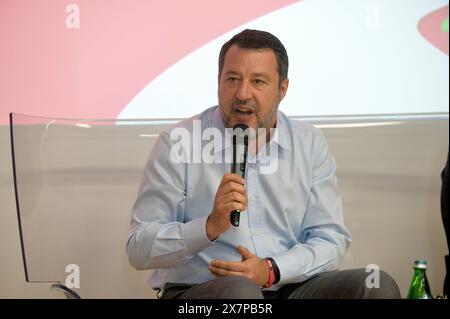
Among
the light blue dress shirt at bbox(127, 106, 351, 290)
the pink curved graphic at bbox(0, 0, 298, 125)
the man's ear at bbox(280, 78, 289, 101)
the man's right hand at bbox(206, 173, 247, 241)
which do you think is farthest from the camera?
the pink curved graphic at bbox(0, 0, 298, 125)

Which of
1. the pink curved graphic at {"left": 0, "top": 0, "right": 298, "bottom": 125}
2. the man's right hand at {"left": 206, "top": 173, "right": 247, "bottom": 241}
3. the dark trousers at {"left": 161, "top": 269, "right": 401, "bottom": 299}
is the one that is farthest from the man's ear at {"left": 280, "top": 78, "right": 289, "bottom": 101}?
the dark trousers at {"left": 161, "top": 269, "right": 401, "bottom": 299}

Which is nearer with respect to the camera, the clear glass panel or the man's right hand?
the man's right hand

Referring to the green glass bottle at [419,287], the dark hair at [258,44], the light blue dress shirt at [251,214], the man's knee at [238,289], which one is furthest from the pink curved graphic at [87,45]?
the green glass bottle at [419,287]

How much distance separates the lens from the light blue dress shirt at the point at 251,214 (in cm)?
198

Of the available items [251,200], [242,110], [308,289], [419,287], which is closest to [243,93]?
[242,110]

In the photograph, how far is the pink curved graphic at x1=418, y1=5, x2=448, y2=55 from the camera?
8.09 ft

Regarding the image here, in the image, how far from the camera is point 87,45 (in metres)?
2.37

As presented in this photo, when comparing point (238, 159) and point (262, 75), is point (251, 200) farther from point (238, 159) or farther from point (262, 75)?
point (262, 75)

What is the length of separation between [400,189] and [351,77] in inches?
14.8

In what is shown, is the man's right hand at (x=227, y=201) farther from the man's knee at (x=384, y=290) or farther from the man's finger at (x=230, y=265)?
the man's knee at (x=384, y=290)

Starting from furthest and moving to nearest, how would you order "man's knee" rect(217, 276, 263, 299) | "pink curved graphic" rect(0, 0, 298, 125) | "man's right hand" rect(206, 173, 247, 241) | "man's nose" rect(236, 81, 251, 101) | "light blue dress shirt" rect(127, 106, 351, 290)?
1. "pink curved graphic" rect(0, 0, 298, 125)
2. "man's nose" rect(236, 81, 251, 101)
3. "light blue dress shirt" rect(127, 106, 351, 290)
4. "man's right hand" rect(206, 173, 247, 241)
5. "man's knee" rect(217, 276, 263, 299)

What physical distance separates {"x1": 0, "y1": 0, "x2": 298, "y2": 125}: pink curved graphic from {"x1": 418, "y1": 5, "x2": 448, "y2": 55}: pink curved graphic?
48 centimetres

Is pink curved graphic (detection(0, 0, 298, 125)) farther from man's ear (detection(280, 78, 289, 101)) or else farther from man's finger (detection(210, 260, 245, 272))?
man's finger (detection(210, 260, 245, 272))

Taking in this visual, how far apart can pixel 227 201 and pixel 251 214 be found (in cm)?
24
